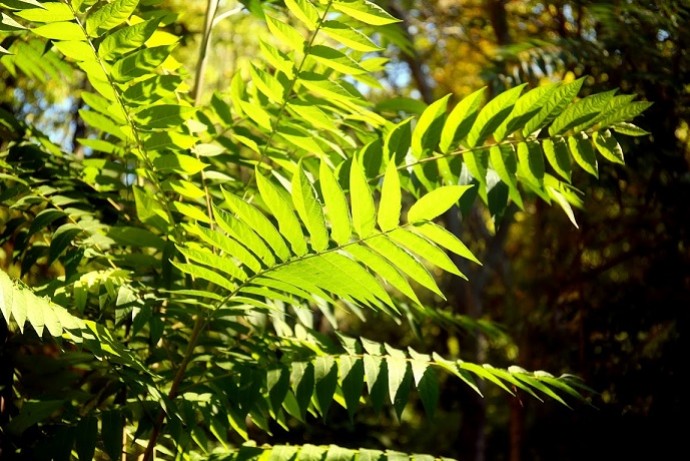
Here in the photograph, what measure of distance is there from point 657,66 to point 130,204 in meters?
1.83

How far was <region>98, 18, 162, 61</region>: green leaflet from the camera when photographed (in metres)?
1.23

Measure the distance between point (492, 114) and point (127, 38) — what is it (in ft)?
2.37

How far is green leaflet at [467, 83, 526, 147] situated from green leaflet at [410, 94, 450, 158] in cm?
7

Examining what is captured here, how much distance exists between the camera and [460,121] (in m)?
1.38

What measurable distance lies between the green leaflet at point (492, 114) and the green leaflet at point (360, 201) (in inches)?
15.5

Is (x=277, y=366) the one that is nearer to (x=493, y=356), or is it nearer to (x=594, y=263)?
(x=594, y=263)

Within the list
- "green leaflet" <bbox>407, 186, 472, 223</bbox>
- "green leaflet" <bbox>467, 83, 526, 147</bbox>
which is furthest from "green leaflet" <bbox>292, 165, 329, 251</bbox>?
"green leaflet" <bbox>467, 83, 526, 147</bbox>

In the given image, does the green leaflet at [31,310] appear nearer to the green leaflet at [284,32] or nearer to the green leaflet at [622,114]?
the green leaflet at [284,32]

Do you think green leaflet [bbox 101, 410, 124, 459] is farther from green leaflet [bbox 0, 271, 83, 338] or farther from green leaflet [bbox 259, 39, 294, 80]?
green leaflet [bbox 259, 39, 294, 80]

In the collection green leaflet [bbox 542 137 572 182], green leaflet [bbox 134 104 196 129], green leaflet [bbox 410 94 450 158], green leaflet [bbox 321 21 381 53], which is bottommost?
green leaflet [bbox 542 137 572 182]

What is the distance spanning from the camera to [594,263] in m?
3.82

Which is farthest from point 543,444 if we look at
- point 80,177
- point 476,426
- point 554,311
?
point 80,177

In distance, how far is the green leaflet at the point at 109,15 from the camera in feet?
3.87

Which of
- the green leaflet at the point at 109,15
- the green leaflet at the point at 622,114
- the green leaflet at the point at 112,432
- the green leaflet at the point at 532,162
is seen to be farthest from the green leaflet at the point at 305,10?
the green leaflet at the point at 112,432
